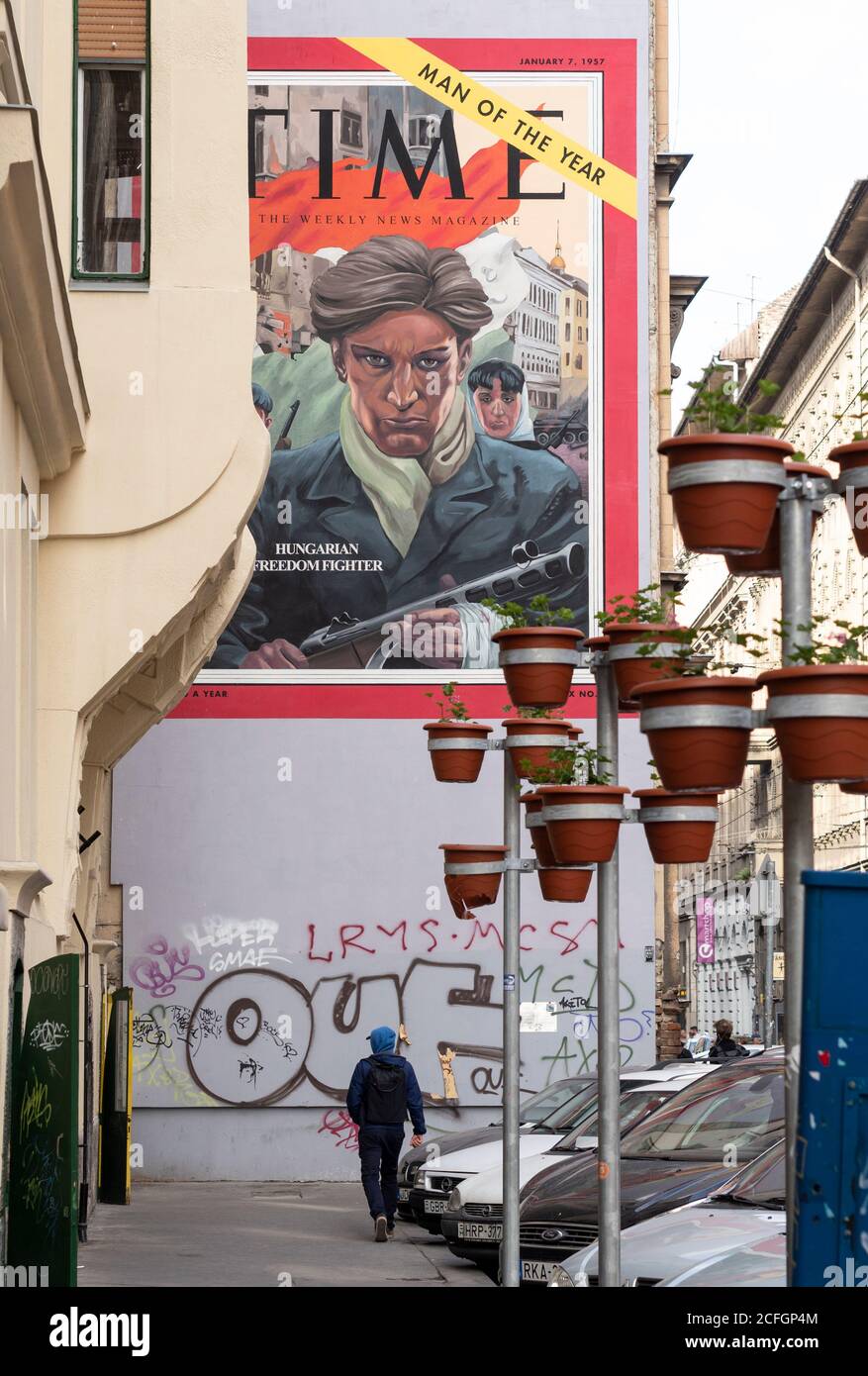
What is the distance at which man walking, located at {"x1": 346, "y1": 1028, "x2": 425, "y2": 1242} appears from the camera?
17484 mm

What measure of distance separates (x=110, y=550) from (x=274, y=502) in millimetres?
14500

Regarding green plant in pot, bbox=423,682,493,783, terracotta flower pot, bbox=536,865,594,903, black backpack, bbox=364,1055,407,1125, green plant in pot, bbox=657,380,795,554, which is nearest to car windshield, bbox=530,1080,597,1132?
black backpack, bbox=364,1055,407,1125

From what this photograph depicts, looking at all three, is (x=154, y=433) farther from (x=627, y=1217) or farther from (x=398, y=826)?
(x=398, y=826)

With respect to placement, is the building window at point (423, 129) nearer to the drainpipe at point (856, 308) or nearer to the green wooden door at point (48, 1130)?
the green wooden door at point (48, 1130)

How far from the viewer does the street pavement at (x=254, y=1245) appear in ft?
48.1

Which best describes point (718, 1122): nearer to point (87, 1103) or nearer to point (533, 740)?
point (533, 740)

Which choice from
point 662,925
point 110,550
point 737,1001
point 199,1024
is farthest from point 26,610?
point 737,1001

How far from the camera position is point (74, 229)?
11.5m

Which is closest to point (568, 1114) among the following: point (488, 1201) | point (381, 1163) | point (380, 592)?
point (381, 1163)

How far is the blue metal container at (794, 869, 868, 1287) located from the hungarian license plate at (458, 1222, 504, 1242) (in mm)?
9355

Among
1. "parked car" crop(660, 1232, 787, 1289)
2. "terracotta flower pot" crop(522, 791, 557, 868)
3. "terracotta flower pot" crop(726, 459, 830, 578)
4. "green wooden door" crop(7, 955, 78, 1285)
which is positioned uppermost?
"terracotta flower pot" crop(726, 459, 830, 578)

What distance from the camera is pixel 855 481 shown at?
238 inches

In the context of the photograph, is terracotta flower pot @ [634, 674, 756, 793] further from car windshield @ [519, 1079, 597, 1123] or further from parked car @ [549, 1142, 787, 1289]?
car windshield @ [519, 1079, 597, 1123]

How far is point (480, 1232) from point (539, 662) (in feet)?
18.1
